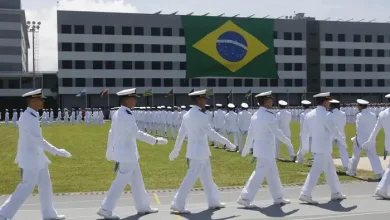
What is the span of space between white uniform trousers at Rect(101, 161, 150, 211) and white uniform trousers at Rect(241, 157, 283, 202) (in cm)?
178

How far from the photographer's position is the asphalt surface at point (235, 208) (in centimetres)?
911

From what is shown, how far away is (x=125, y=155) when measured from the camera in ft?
29.6

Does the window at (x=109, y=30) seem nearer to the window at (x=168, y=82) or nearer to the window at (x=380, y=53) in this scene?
the window at (x=168, y=82)

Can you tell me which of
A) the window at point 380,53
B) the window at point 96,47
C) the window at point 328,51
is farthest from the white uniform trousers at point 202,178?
the window at point 380,53

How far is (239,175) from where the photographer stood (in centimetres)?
1436

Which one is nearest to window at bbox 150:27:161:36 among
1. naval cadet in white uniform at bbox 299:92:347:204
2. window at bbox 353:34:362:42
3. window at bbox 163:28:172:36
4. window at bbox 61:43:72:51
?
window at bbox 163:28:172:36

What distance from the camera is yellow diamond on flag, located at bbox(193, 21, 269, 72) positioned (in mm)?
36469

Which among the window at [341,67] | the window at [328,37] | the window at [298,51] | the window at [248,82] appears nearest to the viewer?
the window at [248,82]

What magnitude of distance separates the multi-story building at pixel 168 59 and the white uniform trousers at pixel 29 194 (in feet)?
204

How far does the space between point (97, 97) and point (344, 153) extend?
58.6m

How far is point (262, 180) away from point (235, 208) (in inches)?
27.0

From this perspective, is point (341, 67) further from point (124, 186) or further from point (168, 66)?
point (124, 186)

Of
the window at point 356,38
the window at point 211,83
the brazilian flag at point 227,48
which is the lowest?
the window at point 211,83

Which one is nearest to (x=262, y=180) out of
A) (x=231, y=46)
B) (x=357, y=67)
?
(x=231, y=46)
